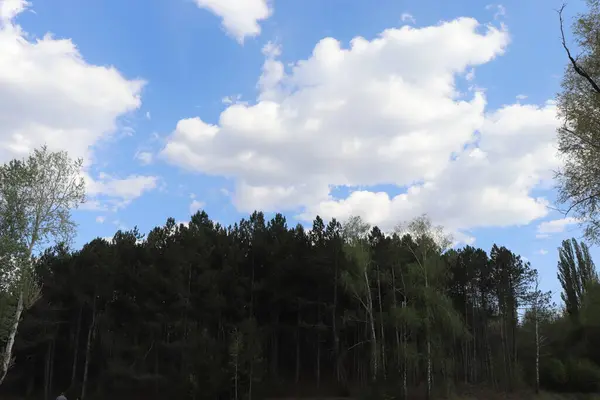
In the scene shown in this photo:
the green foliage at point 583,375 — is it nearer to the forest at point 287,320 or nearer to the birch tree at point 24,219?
the forest at point 287,320

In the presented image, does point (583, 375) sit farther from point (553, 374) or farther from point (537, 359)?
point (537, 359)

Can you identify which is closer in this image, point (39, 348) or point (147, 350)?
point (147, 350)

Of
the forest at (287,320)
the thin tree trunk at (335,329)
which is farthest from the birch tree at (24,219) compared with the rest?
the thin tree trunk at (335,329)

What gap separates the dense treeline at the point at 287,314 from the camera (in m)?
41.1

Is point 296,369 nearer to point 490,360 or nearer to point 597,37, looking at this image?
point 490,360

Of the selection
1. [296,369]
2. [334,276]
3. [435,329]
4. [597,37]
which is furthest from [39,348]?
[597,37]

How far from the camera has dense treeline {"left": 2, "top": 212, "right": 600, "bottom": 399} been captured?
135ft

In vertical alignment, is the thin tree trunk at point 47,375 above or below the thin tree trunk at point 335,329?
below

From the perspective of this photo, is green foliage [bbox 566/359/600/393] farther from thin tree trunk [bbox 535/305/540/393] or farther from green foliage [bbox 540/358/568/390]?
thin tree trunk [bbox 535/305/540/393]

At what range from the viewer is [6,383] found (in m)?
53.1

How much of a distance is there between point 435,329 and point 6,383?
4621cm

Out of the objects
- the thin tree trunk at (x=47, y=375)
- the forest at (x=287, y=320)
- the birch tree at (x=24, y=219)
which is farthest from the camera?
the thin tree trunk at (x=47, y=375)

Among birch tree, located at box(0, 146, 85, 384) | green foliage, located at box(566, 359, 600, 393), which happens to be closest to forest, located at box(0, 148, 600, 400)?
green foliage, located at box(566, 359, 600, 393)

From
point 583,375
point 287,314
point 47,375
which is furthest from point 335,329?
point 47,375
